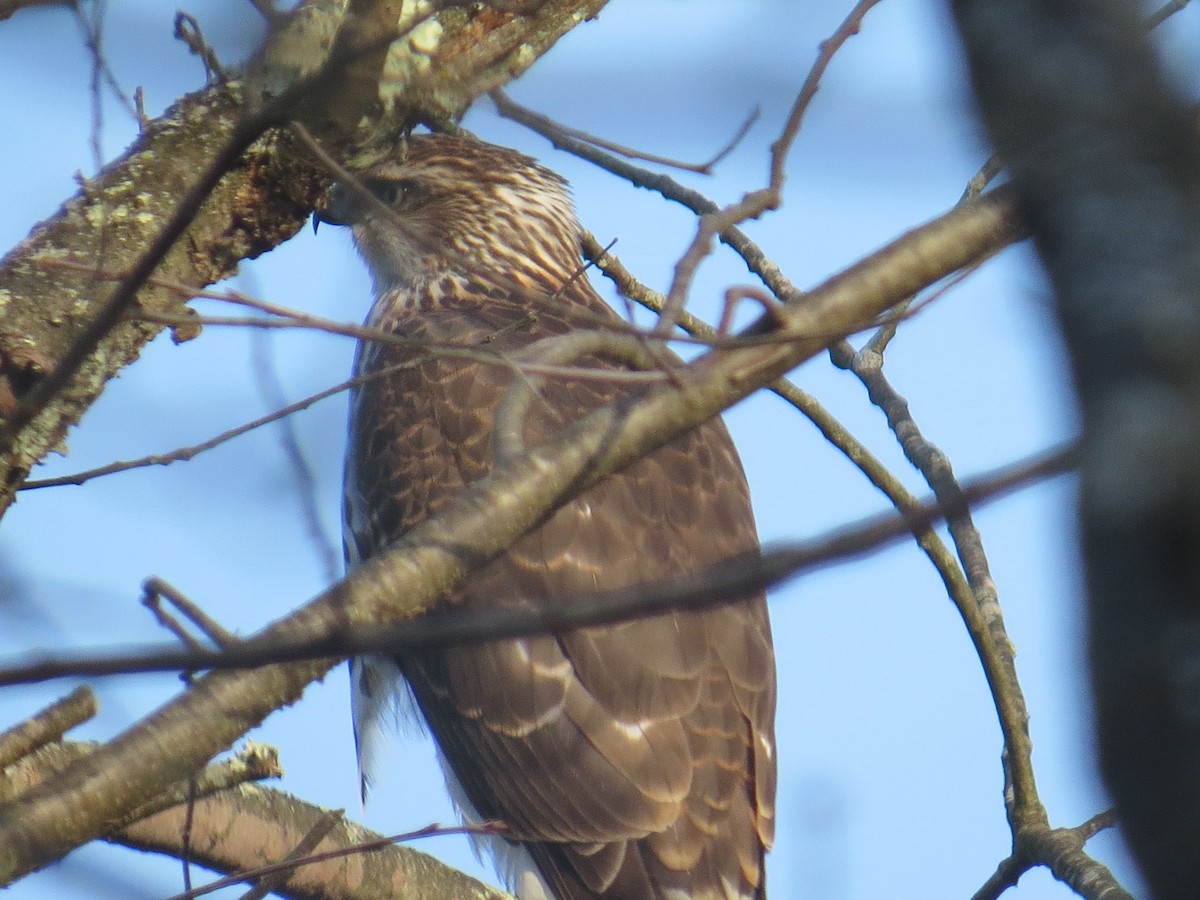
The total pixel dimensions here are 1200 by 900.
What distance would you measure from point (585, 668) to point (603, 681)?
0.07 metres

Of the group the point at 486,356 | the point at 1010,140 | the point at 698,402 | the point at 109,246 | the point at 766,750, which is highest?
the point at 109,246

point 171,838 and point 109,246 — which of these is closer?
point 109,246

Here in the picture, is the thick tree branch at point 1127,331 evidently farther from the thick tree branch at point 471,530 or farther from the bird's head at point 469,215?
the bird's head at point 469,215

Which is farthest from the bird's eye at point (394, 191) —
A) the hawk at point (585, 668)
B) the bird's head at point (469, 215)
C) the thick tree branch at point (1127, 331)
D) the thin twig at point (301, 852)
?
the thick tree branch at point (1127, 331)

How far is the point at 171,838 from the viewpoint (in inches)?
153

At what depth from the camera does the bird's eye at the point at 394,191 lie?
6.40 metres

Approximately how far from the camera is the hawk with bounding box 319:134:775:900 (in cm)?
448

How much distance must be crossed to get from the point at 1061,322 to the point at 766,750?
3758 mm

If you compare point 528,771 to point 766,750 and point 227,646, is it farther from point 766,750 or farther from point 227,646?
point 227,646

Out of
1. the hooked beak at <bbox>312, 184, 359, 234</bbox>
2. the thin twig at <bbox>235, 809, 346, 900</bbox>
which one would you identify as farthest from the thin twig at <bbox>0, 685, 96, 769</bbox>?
the hooked beak at <bbox>312, 184, 359, 234</bbox>

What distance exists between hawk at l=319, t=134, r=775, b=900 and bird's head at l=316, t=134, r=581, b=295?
847 millimetres

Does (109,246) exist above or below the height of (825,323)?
above

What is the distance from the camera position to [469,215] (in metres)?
6.65

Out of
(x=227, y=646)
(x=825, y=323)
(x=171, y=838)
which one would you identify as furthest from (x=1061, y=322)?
(x=171, y=838)
